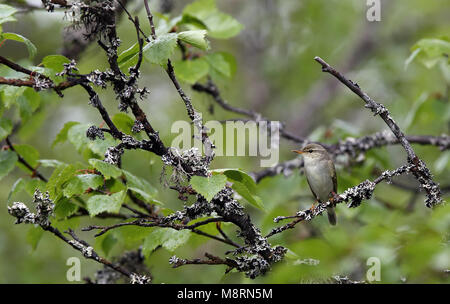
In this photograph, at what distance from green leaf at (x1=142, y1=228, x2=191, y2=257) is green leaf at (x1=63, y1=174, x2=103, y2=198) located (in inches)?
20.9

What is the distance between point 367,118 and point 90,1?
9.42 m

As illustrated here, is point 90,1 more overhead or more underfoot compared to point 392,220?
more overhead

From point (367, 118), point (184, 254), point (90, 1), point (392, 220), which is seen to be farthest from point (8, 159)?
point (367, 118)

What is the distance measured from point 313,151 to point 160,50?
112 inches

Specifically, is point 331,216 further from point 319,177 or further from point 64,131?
point 64,131

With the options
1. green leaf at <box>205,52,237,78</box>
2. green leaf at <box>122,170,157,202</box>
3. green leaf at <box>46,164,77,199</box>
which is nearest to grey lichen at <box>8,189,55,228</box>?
green leaf at <box>46,164,77,199</box>

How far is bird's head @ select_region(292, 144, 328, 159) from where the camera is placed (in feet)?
17.3

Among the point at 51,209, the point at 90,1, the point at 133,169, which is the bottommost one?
the point at 51,209

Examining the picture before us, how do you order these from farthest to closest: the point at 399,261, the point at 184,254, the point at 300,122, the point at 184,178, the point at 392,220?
the point at 300,122
the point at 184,254
the point at 392,220
the point at 184,178
the point at 399,261

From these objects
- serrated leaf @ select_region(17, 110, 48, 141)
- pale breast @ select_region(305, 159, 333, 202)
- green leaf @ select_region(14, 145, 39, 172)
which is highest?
serrated leaf @ select_region(17, 110, 48, 141)

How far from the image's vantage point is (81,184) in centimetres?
330

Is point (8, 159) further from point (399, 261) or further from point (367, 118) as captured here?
point (367, 118)

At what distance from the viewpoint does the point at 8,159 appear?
3.95 m

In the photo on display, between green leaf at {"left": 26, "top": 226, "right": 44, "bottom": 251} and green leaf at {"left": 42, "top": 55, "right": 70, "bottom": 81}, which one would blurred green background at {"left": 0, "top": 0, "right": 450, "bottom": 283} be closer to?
green leaf at {"left": 26, "top": 226, "right": 44, "bottom": 251}
